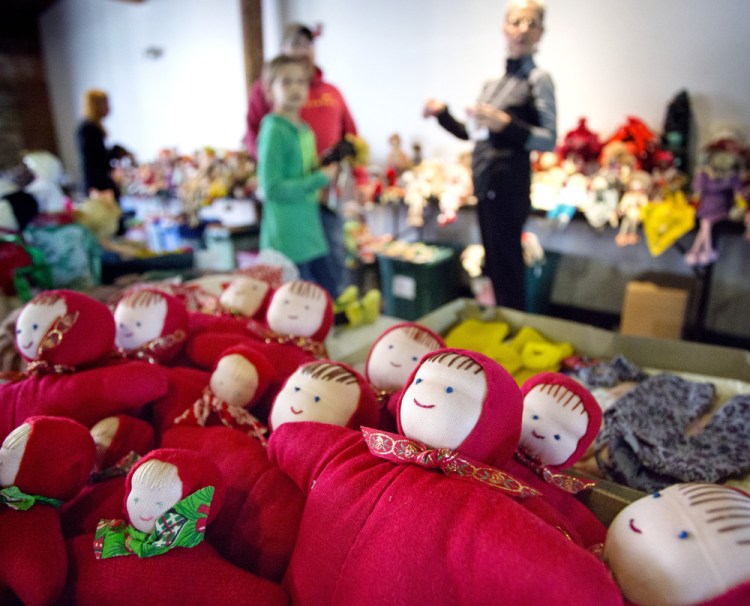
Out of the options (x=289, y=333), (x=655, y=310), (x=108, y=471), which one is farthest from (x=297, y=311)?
(x=655, y=310)

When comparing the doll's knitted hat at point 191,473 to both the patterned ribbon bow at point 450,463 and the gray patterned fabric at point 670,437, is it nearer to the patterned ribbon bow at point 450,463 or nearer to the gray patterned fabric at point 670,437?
the patterned ribbon bow at point 450,463

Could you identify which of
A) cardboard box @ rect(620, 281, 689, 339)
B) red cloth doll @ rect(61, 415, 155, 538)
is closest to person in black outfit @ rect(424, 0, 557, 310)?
cardboard box @ rect(620, 281, 689, 339)

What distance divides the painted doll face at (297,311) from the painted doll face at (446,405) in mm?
547

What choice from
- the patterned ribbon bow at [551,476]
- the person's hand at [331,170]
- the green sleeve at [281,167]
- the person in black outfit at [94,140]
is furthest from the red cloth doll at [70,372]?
the person in black outfit at [94,140]

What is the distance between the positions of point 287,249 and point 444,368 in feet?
4.67

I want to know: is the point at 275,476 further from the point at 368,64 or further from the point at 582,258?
the point at 368,64

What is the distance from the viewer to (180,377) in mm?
1069

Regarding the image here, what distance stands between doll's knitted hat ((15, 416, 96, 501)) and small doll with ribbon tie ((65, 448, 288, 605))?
0.10 metres

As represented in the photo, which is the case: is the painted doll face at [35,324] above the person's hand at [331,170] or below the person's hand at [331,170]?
→ below

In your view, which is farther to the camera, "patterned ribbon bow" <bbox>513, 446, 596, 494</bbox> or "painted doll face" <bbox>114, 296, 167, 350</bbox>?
"painted doll face" <bbox>114, 296, 167, 350</bbox>

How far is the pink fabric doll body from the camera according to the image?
0.73 meters

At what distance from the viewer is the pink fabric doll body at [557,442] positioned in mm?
734

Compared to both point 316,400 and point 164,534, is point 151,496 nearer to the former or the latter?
point 164,534

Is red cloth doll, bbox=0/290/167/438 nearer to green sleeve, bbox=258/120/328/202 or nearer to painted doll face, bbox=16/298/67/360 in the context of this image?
painted doll face, bbox=16/298/67/360
